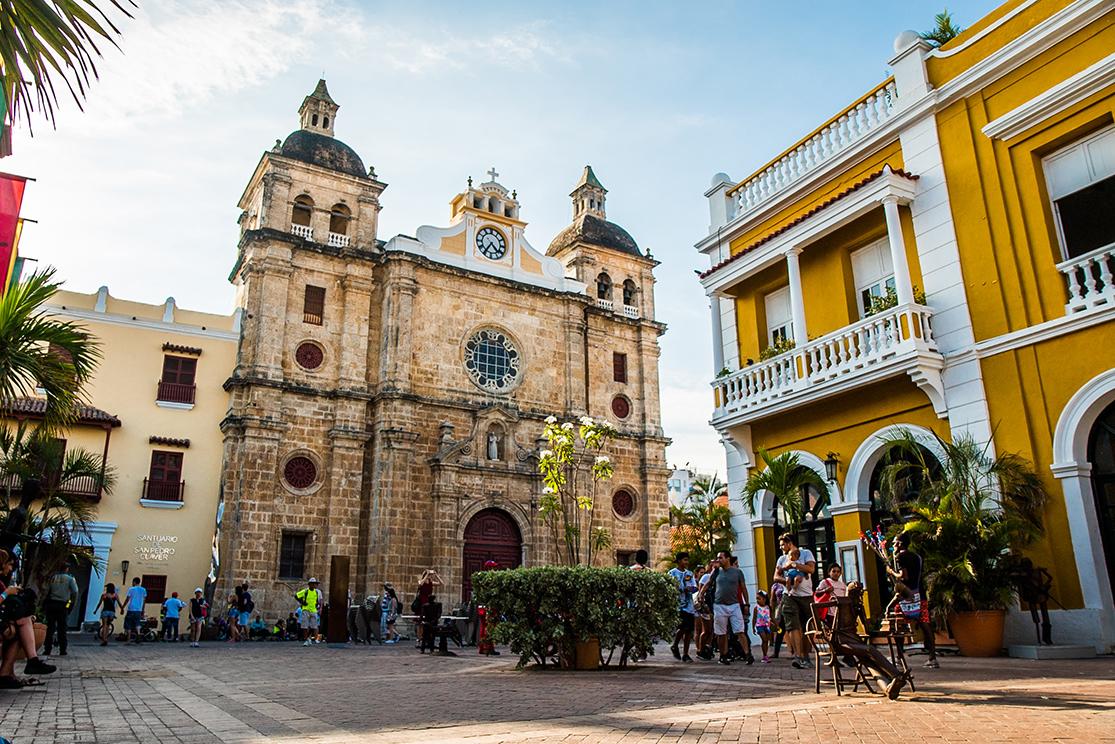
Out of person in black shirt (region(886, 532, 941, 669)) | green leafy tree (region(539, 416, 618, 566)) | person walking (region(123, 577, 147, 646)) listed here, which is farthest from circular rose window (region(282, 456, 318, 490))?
person in black shirt (region(886, 532, 941, 669))

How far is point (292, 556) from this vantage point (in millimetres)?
24391

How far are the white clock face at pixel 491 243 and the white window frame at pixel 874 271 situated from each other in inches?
753

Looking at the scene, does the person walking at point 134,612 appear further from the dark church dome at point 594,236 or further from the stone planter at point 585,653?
the dark church dome at point 594,236

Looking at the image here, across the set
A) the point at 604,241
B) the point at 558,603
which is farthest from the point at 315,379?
the point at 558,603

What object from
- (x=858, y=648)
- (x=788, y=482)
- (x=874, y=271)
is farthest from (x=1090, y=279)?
(x=858, y=648)

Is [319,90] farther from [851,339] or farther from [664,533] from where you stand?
[851,339]

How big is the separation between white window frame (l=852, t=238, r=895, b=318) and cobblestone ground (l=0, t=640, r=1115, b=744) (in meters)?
5.78

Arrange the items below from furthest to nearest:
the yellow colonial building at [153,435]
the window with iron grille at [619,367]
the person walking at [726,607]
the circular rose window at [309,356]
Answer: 1. the window with iron grille at [619,367]
2. the circular rose window at [309,356]
3. the yellow colonial building at [153,435]
4. the person walking at [726,607]

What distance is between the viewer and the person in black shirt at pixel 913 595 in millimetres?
9148

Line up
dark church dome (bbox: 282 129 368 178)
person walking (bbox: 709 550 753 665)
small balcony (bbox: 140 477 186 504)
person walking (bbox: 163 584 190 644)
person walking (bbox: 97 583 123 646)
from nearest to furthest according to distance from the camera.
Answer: person walking (bbox: 709 550 753 665)
person walking (bbox: 97 583 123 646)
person walking (bbox: 163 584 190 644)
small balcony (bbox: 140 477 186 504)
dark church dome (bbox: 282 129 368 178)

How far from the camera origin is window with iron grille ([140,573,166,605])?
74.8 ft

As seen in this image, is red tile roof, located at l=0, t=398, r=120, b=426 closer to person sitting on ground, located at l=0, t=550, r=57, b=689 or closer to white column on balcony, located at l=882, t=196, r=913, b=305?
person sitting on ground, located at l=0, t=550, r=57, b=689

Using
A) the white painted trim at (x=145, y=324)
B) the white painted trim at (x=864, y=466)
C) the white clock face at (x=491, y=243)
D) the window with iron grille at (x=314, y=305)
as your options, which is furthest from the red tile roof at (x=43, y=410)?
the white painted trim at (x=864, y=466)

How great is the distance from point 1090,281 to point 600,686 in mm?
7688
